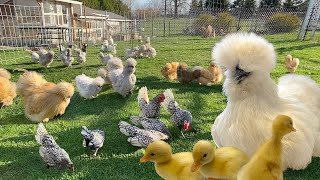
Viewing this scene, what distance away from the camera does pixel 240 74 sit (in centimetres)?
199

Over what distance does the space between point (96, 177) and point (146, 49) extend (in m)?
7.31

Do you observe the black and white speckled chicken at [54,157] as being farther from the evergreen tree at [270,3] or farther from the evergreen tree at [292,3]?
the evergreen tree at [292,3]

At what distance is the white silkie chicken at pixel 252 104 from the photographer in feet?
6.48

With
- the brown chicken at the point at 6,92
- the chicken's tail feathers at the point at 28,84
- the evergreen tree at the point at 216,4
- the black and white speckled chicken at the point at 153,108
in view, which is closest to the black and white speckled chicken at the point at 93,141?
the black and white speckled chicken at the point at 153,108

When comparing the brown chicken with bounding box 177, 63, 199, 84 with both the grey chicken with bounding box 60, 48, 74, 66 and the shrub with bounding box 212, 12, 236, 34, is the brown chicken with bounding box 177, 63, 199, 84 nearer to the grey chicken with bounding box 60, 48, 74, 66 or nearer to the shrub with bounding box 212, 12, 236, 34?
the grey chicken with bounding box 60, 48, 74, 66

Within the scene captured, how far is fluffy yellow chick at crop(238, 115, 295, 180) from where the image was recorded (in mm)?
1421

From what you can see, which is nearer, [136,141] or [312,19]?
[136,141]

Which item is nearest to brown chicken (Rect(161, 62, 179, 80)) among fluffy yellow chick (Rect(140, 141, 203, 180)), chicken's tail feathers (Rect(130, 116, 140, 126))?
chicken's tail feathers (Rect(130, 116, 140, 126))

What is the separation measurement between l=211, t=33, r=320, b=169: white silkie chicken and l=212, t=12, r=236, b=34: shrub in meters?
10.8

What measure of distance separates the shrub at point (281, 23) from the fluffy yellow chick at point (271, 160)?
37.7 ft

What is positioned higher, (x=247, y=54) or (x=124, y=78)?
(x=247, y=54)

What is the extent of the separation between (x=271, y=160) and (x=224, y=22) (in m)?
12.4

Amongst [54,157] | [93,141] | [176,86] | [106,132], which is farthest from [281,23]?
[54,157]

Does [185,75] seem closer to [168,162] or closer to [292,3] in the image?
[168,162]
